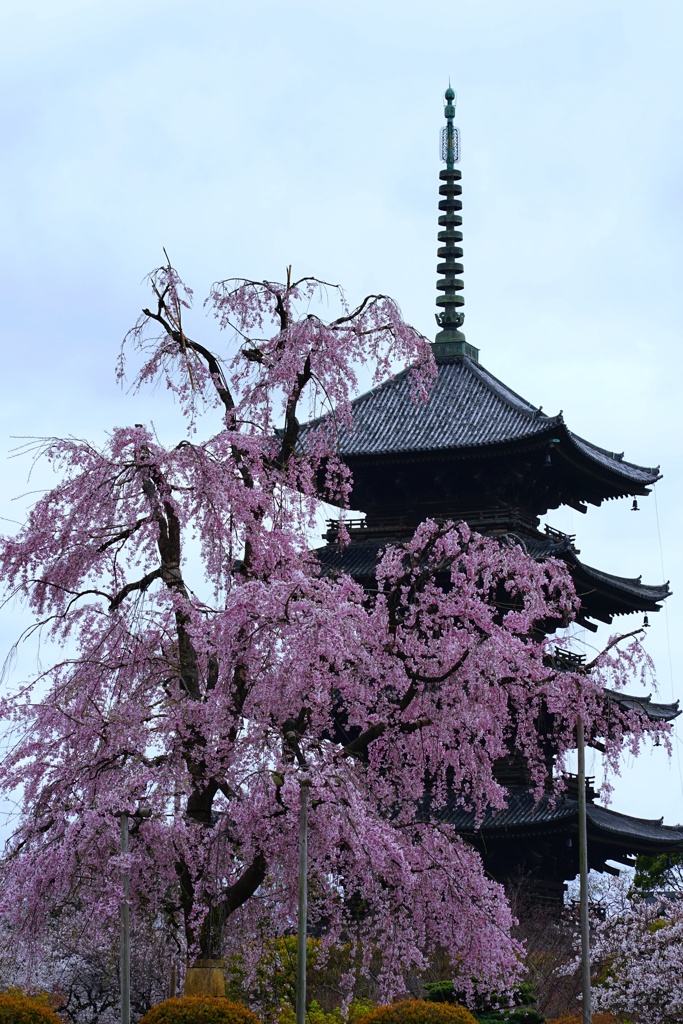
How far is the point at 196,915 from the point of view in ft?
66.6

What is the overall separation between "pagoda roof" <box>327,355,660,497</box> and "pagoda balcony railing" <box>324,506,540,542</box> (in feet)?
4.85

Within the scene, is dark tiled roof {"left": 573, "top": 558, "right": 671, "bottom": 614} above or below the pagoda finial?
below

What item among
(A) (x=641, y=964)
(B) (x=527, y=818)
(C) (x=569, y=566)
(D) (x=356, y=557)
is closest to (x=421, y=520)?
(D) (x=356, y=557)

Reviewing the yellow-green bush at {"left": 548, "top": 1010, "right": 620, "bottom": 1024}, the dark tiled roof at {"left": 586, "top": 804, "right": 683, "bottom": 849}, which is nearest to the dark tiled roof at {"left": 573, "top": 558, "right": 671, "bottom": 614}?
the dark tiled roof at {"left": 586, "top": 804, "right": 683, "bottom": 849}

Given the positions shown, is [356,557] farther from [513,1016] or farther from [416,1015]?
[416,1015]

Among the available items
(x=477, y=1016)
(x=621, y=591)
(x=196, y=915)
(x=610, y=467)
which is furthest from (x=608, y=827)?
(x=196, y=915)

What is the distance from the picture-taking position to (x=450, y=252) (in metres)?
44.7

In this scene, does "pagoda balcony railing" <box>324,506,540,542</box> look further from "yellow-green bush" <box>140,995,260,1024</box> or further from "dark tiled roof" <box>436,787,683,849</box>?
"yellow-green bush" <box>140,995,260,1024</box>

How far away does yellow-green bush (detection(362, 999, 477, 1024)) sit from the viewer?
21.9 m

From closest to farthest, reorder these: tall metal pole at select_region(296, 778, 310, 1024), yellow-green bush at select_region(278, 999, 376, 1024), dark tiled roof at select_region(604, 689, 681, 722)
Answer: tall metal pole at select_region(296, 778, 310, 1024), yellow-green bush at select_region(278, 999, 376, 1024), dark tiled roof at select_region(604, 689, 681, 722)

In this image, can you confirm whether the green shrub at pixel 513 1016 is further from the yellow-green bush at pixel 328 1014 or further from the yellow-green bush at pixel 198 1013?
the yellow-green bush at pixel 198 1013

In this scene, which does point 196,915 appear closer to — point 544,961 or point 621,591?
point 544,961

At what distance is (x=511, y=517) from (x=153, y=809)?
19.8 m

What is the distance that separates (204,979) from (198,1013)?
83 centimetres
